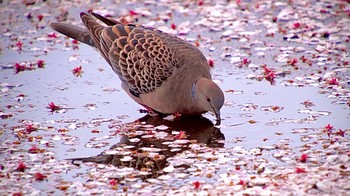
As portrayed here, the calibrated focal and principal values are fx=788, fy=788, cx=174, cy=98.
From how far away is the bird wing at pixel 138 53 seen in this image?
8.77 metres

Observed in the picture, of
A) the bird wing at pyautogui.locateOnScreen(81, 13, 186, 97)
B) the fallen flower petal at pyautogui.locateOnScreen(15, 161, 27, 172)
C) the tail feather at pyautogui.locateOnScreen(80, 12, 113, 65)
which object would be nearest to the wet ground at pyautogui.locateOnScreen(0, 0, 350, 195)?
the fallen flower petal at pyautogui.locateOnScreen(15, 161, 27, 172)

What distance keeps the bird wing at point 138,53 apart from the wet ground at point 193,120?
15.4 inches

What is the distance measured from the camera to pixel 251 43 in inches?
431

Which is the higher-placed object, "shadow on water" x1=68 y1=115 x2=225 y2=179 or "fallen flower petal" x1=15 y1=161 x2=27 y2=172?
"fallen flower petal" x1=15 y1=161 x2=27 y2=172

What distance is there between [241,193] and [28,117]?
10.2 feet

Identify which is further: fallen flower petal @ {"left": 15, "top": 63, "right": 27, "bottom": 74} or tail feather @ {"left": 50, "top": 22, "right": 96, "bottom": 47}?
fallen flower petal @ {"left": 15, "top": 63, "right": 27, "bottom": 74}

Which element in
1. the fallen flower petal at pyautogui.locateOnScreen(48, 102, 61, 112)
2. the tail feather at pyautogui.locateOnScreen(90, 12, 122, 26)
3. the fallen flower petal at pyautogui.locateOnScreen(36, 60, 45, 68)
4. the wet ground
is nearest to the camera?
the wet ground

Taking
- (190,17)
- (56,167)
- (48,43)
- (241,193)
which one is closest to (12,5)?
(48,43)

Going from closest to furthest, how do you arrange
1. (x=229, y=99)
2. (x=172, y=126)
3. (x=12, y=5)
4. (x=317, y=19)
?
1. (x=172, y=126)
2. (x=229, y=99)
3. (x=317, y=19)
4. (x=12, y=5)

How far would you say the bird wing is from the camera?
28.8ft

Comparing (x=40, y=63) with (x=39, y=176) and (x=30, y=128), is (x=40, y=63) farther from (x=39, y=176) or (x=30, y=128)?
(x=39, y=176)

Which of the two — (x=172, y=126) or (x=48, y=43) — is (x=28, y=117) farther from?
(x=48, y=43)

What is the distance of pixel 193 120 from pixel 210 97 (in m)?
0.55

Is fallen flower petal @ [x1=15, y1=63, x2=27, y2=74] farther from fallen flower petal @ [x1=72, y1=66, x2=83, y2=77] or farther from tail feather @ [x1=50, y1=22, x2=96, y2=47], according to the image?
tail feather @ [x1=50, y1=22, x2=96, y2=47]
